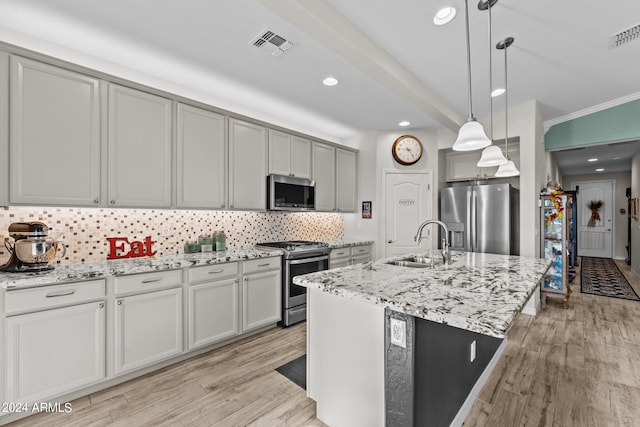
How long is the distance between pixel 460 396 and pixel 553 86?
11.3ft

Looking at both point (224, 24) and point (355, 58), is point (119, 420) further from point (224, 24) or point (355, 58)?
point (355, 58)

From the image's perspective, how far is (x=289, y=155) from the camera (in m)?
3.82

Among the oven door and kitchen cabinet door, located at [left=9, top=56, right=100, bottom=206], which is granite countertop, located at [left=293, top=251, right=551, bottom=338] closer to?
the oven door

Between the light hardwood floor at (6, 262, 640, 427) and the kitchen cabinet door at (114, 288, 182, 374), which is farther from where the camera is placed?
the kitchen cabinet door at (114, 288, 182, 374)

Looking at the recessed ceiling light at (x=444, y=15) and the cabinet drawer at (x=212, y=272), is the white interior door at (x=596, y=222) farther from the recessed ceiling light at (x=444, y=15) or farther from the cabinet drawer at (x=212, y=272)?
the cabinet drawer at (x=212, y=272)

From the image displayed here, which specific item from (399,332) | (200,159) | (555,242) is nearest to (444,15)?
(399,332)

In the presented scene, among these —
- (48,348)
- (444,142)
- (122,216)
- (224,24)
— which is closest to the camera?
(48,348)

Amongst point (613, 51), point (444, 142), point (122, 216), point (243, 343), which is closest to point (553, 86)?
point (613, 51)

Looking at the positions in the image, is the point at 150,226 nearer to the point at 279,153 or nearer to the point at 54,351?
the point at 54,351

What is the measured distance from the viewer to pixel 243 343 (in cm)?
299

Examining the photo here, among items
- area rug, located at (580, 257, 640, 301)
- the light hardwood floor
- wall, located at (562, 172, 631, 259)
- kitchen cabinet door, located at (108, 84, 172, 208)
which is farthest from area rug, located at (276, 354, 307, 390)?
wall, located at (562, 172, 631, 259)

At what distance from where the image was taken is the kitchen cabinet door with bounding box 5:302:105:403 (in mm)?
1814

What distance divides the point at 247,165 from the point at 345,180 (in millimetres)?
1806

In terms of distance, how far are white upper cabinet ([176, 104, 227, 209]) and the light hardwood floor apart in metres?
1.48
